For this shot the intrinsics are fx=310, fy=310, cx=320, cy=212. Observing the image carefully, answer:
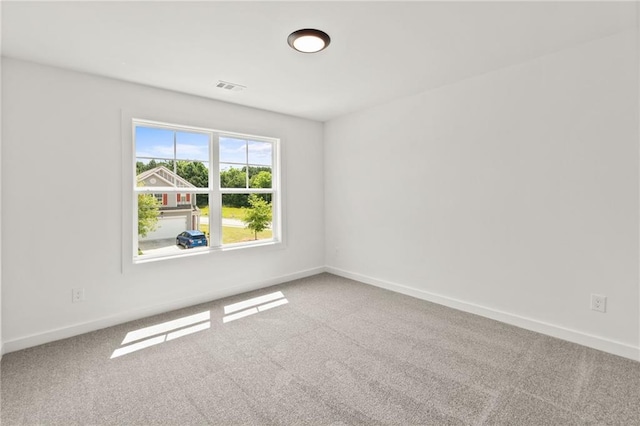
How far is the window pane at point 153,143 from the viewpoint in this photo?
3346 millimetres

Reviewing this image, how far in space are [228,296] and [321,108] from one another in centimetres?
274

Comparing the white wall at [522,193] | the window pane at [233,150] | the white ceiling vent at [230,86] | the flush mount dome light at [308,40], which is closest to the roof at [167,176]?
the window pane at [233,150]

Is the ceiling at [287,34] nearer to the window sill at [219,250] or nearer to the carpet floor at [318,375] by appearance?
the window sill at [219,250]

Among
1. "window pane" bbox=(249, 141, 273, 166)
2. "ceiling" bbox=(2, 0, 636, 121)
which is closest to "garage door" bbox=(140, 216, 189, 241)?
"window pane" bbox=(249, 141, 273, 166)

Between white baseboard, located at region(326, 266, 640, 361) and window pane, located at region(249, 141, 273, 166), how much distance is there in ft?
7.50

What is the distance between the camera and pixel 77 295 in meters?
2.88

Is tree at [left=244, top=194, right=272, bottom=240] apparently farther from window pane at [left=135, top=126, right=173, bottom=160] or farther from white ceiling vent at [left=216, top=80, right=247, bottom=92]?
white ceiling vent at [left=216, top=80, right=247, bottom=92]

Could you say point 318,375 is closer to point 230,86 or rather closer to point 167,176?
point 167,176

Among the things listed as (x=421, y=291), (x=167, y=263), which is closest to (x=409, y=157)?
(x=421, y=291)

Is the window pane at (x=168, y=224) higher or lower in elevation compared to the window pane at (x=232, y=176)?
lower

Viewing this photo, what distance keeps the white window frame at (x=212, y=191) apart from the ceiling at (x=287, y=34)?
0.55 meters

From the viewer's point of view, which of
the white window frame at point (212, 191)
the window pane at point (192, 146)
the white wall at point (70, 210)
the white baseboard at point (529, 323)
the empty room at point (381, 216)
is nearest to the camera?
the empty room at point (381, 216)

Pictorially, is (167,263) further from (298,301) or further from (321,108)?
(321,108)

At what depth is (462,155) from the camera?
3318 mm
